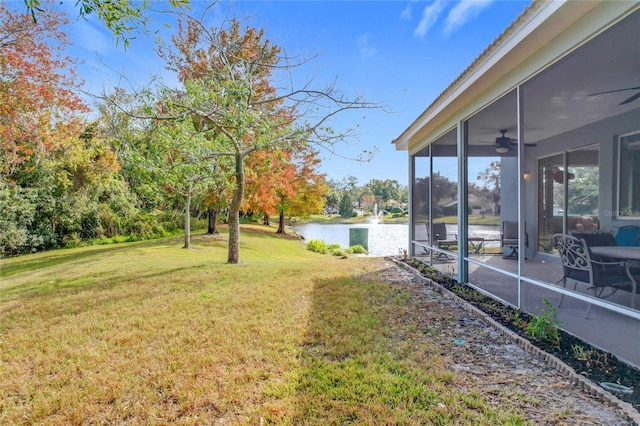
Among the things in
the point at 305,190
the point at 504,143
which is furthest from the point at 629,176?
the point at 305,190

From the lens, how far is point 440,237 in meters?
6.44

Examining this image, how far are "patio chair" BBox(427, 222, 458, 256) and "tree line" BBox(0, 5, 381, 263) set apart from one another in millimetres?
2957

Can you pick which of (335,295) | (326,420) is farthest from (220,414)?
(335,295)

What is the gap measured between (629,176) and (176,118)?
26.8 ft

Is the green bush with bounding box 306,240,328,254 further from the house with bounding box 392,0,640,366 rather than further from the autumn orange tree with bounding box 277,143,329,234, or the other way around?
the house with bounding box 392,0,640,366

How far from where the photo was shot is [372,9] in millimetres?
6785

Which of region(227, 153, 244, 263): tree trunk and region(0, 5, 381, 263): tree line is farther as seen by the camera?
region(227, 153, 244, 263): tree trunk

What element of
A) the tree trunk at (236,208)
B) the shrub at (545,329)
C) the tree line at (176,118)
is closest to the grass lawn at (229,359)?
the shrub at (545,329)

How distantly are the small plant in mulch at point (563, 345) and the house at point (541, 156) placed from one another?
197mm

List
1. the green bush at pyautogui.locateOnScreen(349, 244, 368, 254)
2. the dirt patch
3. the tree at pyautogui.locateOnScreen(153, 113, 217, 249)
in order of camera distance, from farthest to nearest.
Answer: the green bush at pyautogui.locateOnScreen(349, 244, 368, 254) < the tree at pyautogui.locateOnScreen(153, 113, 217, 249) < the dirt patch

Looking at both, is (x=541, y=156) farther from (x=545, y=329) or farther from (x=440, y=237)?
(x=545, y=329)

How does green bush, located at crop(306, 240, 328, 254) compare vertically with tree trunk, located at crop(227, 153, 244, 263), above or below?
below

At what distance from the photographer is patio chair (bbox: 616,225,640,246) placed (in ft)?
16.4

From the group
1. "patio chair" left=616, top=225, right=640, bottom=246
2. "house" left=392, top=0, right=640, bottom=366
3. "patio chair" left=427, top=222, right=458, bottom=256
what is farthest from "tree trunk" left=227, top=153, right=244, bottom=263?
"patio chair" left=616, top=225, right=640, bottom=246
